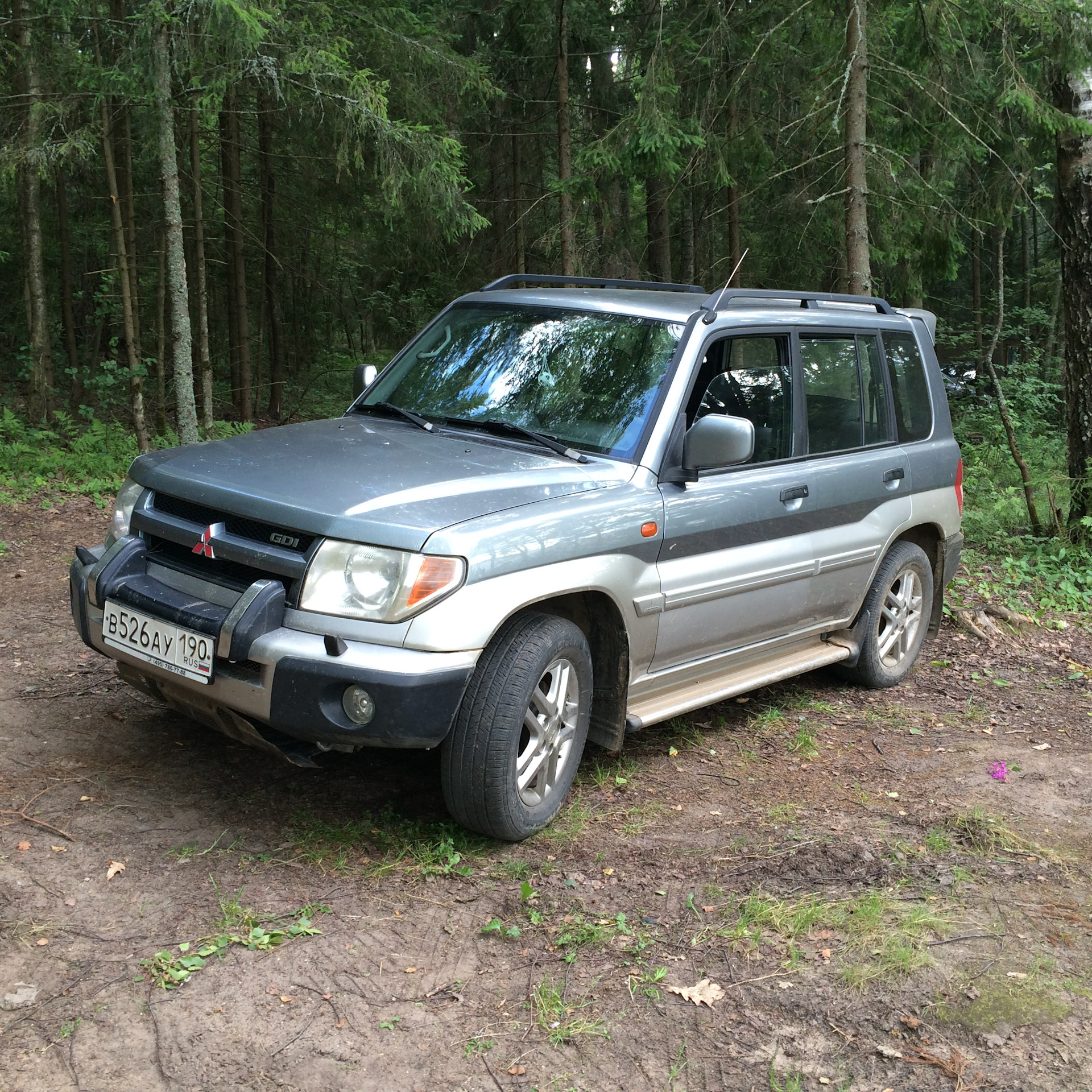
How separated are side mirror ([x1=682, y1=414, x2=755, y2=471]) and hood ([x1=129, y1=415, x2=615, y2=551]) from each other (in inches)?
13.2

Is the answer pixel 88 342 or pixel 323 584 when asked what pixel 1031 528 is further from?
pixel 88 342

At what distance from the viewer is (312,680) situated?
3.52 m

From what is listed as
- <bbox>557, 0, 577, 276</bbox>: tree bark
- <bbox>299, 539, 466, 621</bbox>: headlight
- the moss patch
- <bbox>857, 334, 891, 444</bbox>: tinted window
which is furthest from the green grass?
<bbox>557, 0, 577, 276</bbox>: tree bark

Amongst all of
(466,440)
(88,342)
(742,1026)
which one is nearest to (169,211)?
(466,440)

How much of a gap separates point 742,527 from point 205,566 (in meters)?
2.25

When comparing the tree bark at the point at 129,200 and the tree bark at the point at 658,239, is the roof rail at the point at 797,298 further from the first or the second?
the tree bark at the point at 658,239

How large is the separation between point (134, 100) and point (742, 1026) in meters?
11.3

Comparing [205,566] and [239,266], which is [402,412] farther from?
[239,266]

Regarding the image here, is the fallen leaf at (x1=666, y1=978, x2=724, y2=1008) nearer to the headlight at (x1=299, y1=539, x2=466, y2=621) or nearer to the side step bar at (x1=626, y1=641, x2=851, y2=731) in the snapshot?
the side step bar at (x1=626, y1=641, x2=851, y2=731)

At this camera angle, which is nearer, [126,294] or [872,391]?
[872,391]

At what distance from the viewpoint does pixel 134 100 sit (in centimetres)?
1141

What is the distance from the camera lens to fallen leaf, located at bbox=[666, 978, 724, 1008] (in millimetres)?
3205

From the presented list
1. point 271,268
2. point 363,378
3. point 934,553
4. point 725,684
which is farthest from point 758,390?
point 271,268

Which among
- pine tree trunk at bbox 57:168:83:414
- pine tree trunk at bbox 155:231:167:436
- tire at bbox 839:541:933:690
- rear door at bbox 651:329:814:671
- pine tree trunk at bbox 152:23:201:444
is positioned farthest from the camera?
pine tree trunk at bbox 57:168:83:414
